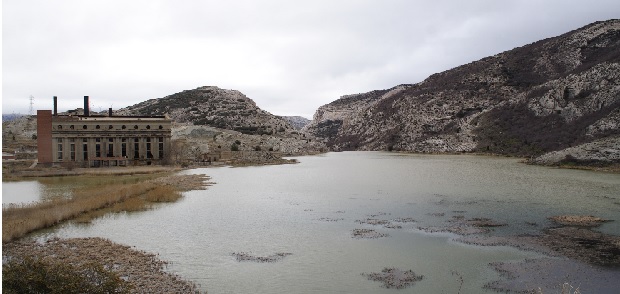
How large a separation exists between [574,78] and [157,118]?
322ft

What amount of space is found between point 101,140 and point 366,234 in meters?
71.9

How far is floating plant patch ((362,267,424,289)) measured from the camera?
60.0ft

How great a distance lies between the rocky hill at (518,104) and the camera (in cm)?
10506

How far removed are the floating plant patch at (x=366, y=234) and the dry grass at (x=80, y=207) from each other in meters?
17.5

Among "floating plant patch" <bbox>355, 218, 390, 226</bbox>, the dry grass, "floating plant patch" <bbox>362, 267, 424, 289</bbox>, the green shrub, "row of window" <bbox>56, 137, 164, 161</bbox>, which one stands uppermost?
"row of window" <bbox>56, 137, 164, 161</bbox>

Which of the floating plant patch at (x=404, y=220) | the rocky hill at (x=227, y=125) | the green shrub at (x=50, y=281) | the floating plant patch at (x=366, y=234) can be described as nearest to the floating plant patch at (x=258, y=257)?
the floating plant patch at (x=366, y=234)

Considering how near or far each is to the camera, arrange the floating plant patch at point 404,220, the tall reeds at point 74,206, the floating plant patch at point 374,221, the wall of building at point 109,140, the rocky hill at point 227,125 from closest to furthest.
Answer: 1. the tall reeds at point 74,206
2. the floating plant patch at point 374,221
3. the floating plant patch at point 404,220
4. the wall of building at point 109,140
5. the rocky hill at point 227,125

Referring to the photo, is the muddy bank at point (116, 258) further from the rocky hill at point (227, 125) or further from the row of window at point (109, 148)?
the rocky hill at point (227, 125)

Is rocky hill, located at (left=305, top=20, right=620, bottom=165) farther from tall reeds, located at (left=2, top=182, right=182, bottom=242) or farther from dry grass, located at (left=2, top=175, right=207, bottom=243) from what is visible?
dry grass, located at (left=2, top=175, right=207, bottom=243)

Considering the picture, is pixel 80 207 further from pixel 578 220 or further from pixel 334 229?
pixel 578 220

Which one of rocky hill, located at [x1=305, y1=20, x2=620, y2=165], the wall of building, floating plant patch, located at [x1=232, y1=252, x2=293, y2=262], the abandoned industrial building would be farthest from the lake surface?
rocky hill, located at [x1=305, y1=20, x2=620, y2=165]

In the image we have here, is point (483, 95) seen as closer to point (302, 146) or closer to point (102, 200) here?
point (302, 146)

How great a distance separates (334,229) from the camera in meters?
28.7

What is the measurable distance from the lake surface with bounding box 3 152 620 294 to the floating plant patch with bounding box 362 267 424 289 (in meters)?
0.44
